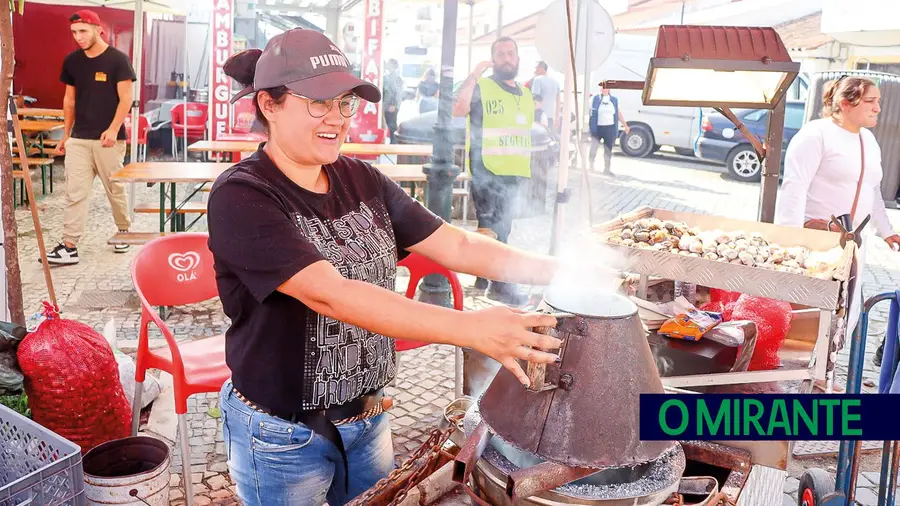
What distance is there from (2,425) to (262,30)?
16.0 m

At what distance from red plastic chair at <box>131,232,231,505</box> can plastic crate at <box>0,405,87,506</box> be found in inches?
27.6

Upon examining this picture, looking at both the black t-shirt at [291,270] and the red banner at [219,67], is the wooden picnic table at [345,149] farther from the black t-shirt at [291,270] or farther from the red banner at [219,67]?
the black t-shirt at [291,270]

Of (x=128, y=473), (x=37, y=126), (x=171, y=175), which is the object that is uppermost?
(x=37, y=126)

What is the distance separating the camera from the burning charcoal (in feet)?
10.7

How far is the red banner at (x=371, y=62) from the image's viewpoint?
11.1m

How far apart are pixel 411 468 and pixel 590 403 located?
682 mm

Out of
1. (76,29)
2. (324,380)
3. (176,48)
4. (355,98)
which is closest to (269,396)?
(324,380)

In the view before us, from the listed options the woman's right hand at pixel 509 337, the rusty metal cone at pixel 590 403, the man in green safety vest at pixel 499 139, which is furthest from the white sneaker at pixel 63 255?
the woman's right hand at pixel 509 337

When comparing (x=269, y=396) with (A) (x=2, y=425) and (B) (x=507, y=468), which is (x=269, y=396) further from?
(A) (x=2, y=425)

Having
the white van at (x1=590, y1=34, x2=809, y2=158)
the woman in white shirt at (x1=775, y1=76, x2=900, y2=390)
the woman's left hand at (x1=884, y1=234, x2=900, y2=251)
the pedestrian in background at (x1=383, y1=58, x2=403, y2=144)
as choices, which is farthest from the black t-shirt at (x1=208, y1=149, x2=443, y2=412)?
the white van at (x1=590, y1=34, x2=809, y2=158)

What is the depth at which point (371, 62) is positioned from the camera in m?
11.3

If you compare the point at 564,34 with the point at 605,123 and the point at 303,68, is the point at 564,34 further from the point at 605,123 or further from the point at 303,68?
Answer: the point at 605,123

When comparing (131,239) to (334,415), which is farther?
(131,239)

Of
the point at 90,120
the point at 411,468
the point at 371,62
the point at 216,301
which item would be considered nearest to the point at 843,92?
the point at 411,468
